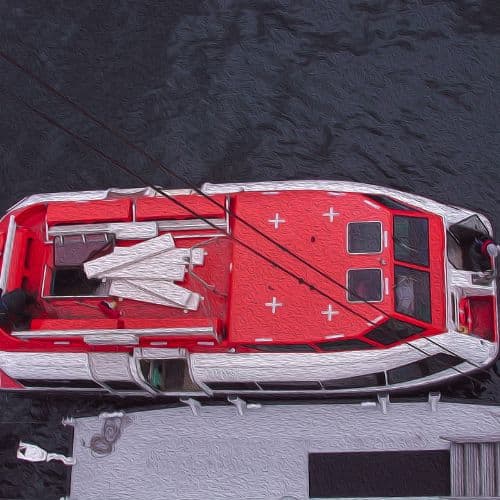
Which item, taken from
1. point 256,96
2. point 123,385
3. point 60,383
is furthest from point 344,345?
point 256,96

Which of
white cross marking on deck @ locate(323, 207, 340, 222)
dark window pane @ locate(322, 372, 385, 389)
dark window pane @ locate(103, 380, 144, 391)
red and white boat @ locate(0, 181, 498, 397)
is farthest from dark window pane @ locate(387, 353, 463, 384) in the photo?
dark window pane @ locate(103, 380, 144, 391)

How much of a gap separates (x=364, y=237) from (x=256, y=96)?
18.4ft

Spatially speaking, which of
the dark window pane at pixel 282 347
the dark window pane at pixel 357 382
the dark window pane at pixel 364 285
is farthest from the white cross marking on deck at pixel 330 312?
the dark window pane at pixel 357 382

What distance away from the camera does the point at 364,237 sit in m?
11.7

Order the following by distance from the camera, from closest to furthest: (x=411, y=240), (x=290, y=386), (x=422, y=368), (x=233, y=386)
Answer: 1. (x=411, y=240)
2. (x=422, y=368)
3. (x=290, y=386)
4. (x=233, y=386)

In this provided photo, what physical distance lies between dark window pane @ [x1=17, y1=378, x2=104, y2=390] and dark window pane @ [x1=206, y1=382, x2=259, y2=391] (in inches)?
87.9

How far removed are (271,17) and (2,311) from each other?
9274mm

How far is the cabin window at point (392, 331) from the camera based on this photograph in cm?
1127

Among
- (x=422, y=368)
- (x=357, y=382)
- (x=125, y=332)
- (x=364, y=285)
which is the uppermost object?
(x=364, y=285)

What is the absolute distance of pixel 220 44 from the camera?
16.3m

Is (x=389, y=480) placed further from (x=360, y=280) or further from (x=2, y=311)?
(x=2, y=311)

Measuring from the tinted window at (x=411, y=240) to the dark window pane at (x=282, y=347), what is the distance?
2175 mm

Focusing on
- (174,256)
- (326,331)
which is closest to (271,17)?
(174,256)

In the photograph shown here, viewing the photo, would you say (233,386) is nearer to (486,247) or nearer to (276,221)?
(276,221)
